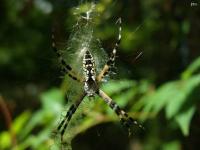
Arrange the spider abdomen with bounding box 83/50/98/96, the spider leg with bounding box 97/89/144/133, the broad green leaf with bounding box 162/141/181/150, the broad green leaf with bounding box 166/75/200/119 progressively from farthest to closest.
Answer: the broad green leaf with bounding box 162/141/181/150
the spider leg with bounding box 97/89/144/133
the broad green leaf with bounding box 166/75/200/119
the spider abdomen with bounding box 83/50/98/96

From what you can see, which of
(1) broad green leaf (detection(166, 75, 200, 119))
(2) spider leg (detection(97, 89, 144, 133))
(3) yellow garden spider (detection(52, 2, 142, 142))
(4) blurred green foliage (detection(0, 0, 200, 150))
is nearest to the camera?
(3) yellow garden spider (detection(52, 2, 142, 142))

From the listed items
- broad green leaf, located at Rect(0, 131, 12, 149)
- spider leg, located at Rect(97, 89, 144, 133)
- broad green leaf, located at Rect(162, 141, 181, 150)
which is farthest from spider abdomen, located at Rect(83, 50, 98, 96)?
broad green leaf, located at Rect(0, 131, 12, 149)

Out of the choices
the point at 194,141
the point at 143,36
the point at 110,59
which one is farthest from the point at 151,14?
the point at 110,59

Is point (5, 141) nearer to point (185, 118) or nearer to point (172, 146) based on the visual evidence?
point (172, 146)

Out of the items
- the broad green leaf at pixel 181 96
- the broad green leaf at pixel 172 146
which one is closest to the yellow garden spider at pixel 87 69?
the broad green leaf at pixel 181 96

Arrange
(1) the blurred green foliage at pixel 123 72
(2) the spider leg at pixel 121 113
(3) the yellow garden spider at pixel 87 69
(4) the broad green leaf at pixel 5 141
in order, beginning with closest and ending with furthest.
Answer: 1. (3) the yellow garden spider at pixel 87 69
2. (1) the blurred green foliage at pixel 123 72
3. (2) the spider leg at pixel 121 113
4. (4) the broad green leaf at pixel 5 141

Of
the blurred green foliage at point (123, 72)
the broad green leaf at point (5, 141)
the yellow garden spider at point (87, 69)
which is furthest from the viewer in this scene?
the broad green leaf at point (5, 141)

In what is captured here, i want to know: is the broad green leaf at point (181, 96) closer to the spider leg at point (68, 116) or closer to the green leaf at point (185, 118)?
the green leaf at point (185, 118)

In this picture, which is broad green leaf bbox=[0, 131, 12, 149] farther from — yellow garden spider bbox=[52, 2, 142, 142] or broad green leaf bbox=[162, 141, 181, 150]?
broad green leaf bbox=[162, 141, 181, 150]

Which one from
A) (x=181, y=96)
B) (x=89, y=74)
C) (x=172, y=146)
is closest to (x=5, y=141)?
(x=172, y=146)
